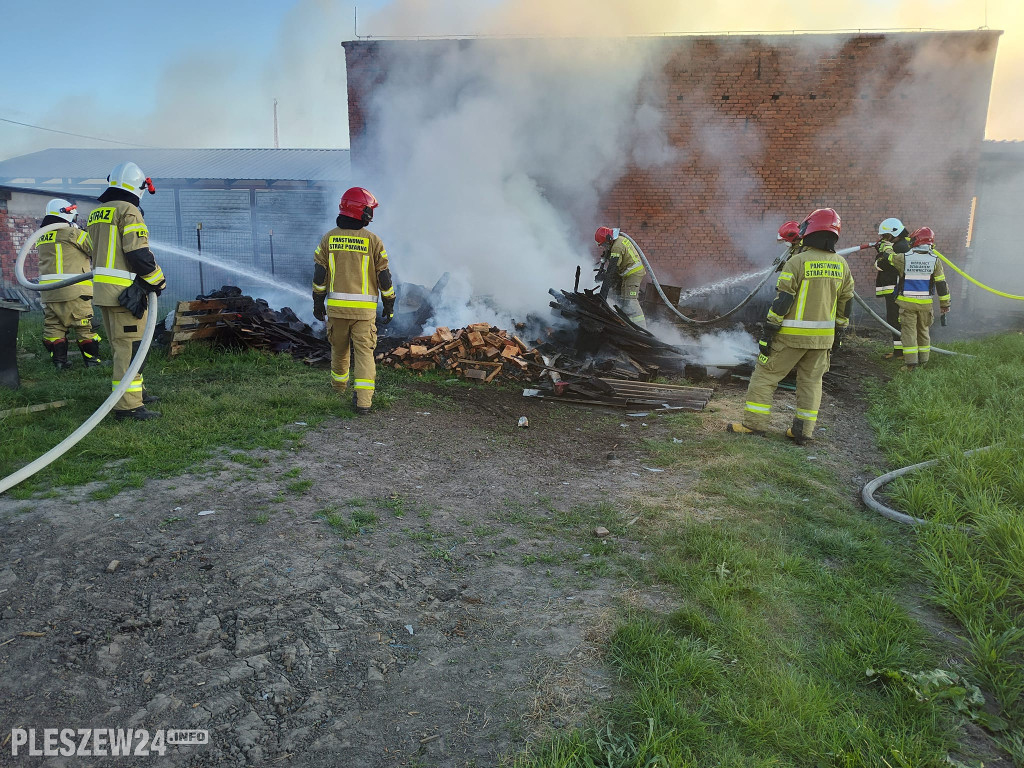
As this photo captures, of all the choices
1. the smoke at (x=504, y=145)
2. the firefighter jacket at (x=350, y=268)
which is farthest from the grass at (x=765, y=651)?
the smoke at (x=504, y=145)

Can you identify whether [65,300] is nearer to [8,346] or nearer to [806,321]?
[8,346]

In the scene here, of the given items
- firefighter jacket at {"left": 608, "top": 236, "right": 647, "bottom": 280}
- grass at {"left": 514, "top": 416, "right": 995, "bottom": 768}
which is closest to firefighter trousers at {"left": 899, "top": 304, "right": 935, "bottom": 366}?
firefighter jacket at {"left": 608, "top": 236, "right": 647, "bottom": 280}

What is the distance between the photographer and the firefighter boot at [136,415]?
4.96 m

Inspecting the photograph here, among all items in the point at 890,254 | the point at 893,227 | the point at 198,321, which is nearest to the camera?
the point at 198,321

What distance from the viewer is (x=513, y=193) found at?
12.9m

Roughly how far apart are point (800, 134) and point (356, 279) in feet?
35.6

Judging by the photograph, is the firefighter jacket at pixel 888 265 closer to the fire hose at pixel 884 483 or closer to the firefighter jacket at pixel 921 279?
the firefighter jacket at pixel 921 279

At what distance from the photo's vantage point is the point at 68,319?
706cm

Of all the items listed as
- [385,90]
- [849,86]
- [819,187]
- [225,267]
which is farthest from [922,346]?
[225,267]

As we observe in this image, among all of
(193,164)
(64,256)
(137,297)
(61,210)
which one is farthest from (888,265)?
(193,164)

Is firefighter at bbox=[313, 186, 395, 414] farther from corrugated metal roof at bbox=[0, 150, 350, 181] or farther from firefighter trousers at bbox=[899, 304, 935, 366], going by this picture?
corrugated metal roof at bbox=[0, 150, 350, 181]

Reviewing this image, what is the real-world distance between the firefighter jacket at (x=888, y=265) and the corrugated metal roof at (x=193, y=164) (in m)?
14.3

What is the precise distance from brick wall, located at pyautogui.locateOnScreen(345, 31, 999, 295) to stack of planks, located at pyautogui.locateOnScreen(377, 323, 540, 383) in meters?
6.80

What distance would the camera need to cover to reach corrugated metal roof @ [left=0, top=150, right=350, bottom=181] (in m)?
18.9
